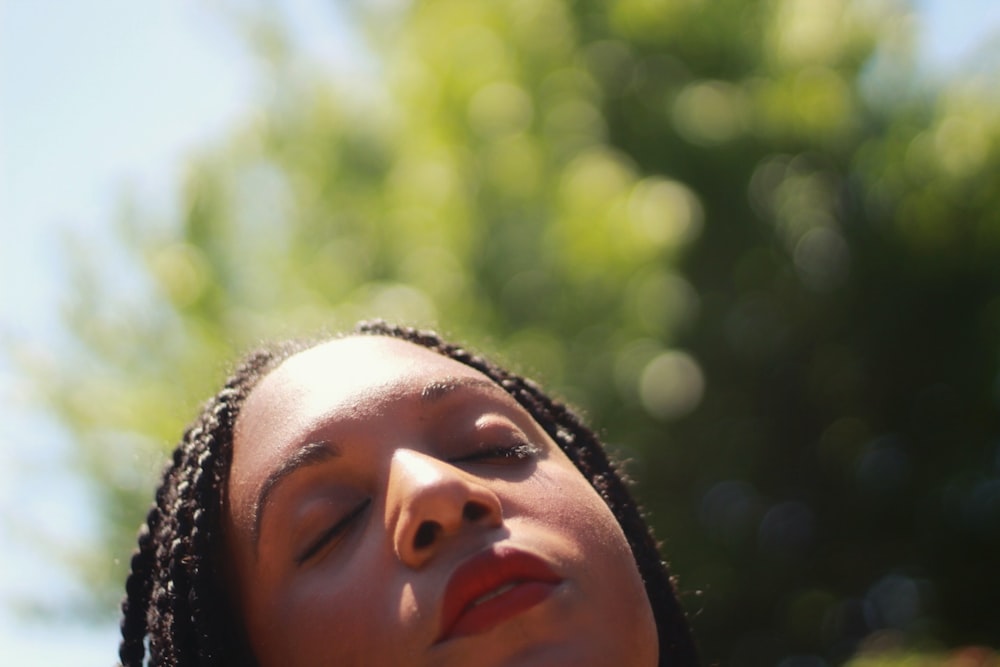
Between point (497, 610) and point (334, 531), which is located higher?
point (334, 531)

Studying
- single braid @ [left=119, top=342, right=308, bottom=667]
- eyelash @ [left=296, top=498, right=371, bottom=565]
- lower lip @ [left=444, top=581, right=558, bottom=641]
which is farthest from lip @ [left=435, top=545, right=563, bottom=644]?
single braid @ [left=119, top=342, right=308, bottom=667]

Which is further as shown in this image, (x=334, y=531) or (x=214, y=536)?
(x=214, y=536)

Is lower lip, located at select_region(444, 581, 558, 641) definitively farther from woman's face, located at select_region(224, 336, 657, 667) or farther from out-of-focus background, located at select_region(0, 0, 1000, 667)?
out-of-focus background, located at select_region(0, 0, 1000, 667)

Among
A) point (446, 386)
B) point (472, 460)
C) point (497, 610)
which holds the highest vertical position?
point (446, 386)

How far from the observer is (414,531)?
58.5 inches

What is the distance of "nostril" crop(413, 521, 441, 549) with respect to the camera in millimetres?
1492

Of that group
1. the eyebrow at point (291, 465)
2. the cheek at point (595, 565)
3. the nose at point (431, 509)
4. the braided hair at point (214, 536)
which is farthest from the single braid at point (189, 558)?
the cheek at point (595, 565)

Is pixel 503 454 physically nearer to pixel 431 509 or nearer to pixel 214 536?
pixel 431 509

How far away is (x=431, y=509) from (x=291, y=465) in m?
0.28

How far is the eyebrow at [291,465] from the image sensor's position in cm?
164

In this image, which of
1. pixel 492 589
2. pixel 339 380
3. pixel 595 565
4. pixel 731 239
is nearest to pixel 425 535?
pixel 492 589

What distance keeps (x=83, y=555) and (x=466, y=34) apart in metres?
4.04

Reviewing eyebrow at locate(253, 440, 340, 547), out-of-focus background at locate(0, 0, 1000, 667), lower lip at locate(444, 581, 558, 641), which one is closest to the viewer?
lower lip at locate(444, 581, 558, 641)

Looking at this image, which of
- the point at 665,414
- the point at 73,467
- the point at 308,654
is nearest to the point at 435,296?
the point at 665,414
